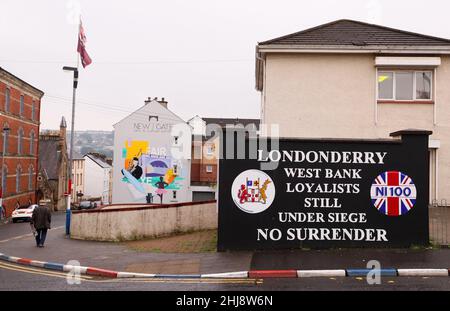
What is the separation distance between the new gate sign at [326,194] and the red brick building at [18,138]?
34.0 m

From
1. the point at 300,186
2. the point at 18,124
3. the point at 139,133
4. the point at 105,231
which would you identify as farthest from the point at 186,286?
the point at 139,133

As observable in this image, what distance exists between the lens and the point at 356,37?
20.4m

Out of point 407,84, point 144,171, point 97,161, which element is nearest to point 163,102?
point 144,171

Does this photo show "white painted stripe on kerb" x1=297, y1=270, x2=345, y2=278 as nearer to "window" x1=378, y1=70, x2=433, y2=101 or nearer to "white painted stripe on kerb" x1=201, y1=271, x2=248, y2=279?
"white painted stripe on kerb" x1=201, y1=271, x2=248, y2=279

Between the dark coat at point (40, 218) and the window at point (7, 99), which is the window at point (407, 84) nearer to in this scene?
the dark coat at point (40, 218)

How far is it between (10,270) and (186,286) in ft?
17.4

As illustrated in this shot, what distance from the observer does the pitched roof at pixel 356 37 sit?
19.7 m

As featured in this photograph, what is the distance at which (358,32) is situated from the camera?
2103 centimetres

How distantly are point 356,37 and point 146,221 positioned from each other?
11497mm

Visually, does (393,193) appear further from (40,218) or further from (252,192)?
(40,218)

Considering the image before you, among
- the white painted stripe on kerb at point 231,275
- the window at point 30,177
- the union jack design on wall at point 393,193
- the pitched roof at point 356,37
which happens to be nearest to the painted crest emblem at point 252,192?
the union jack design on wall at point 393,193

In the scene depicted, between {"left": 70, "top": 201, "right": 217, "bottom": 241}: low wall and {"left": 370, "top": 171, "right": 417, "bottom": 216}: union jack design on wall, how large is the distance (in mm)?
7510

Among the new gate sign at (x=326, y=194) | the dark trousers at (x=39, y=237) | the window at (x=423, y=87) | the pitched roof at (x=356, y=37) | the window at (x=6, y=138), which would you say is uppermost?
the pitched roof at (x=356, y=37)
